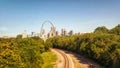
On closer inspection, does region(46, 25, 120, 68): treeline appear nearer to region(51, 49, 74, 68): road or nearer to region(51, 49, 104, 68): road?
region(51, 49, 104, 68): road

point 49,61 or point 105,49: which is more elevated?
point 105,49

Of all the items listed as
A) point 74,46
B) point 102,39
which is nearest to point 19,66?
point 102,39

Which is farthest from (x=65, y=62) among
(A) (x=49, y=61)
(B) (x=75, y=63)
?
(A) (x=49, y=61)

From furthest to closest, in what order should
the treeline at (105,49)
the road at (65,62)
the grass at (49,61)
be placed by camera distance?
the grass at (49,61) < the road at (65,62) < the treeline at (105,49)

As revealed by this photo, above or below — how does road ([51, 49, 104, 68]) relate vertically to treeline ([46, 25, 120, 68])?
below

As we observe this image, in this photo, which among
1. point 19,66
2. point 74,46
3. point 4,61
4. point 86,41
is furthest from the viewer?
point 74,46

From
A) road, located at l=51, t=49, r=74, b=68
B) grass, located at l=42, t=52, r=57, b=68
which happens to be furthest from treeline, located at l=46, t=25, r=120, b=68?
grass, located at l=42, t=52, r=57, b=68

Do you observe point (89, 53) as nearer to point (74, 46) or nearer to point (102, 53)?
point (102, 53)

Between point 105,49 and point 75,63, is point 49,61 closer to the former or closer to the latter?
point 75,63

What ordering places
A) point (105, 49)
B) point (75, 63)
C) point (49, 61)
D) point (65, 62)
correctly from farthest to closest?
point (49, 61), point (65, 62), point (75, 63), point (105, 49)

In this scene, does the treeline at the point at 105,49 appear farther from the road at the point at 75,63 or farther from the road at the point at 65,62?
the road at the point at 65,62

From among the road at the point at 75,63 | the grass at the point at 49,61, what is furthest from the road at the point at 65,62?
the grass at the point at 49,61
